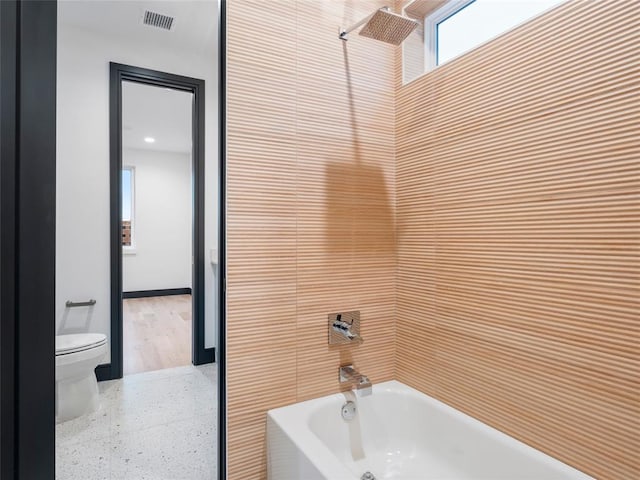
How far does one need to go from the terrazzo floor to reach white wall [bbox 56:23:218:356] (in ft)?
0.94

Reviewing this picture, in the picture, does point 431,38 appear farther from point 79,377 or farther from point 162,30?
point 79,377

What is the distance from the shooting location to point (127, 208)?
55.0 inches

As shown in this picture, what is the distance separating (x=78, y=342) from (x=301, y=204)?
96 centimetres

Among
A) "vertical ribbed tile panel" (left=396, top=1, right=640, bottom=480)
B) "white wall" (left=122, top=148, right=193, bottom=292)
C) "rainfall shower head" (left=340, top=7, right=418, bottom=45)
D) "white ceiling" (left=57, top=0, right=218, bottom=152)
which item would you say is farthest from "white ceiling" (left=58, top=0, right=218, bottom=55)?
"vertical ribbed tile panel" (left=396, top=1, right=640, bottom=480)

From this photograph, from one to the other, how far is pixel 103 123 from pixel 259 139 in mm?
579

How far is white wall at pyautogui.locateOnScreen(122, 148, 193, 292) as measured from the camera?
5.02 ft

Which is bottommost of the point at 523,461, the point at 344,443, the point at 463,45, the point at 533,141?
the point at 344,443

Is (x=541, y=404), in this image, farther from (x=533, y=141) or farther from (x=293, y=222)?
(x=293, y=222)

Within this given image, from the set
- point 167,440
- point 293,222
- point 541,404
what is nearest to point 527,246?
point 541,404

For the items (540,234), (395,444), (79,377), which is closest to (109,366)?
(79,377)

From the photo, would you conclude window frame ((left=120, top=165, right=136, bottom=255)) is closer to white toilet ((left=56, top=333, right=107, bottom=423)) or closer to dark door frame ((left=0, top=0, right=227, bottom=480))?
white toilet ((left=56, top=333, right=107, bottom=423))

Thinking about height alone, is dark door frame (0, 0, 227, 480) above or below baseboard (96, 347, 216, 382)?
above

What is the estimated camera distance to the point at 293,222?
1472mm

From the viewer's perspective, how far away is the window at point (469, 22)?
1.26 meters
